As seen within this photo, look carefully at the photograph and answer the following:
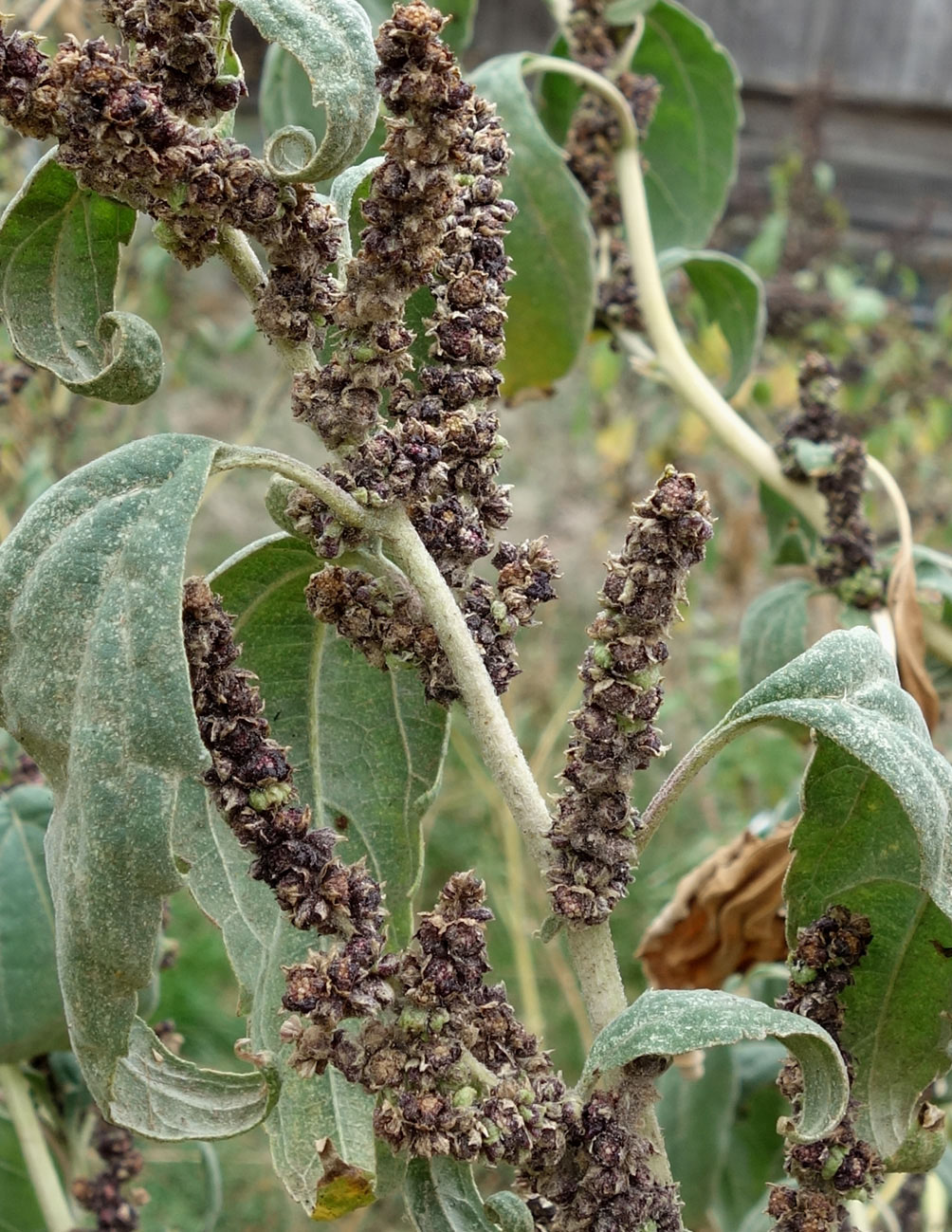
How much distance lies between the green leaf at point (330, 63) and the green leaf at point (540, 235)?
461 mm

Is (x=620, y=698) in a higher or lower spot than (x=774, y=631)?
higher

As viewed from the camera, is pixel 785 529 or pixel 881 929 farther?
pixel 785 529

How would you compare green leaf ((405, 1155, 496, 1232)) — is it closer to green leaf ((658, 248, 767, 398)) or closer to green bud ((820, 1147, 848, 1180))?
green bud ((820, 1147, 848, 1180))

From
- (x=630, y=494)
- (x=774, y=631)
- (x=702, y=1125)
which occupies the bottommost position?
(x=630, y=494)

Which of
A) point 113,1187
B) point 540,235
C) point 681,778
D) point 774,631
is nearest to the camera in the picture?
point 681,778

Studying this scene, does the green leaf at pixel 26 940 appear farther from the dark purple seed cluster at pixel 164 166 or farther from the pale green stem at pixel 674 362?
the pale green stem at pixel 674 362

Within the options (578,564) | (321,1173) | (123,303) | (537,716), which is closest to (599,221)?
(321,1173)

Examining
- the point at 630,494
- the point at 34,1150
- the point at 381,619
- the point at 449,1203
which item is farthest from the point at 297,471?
the point at 630,494

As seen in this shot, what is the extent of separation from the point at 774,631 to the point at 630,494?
182 cm

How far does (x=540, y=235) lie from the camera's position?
968 millimetres

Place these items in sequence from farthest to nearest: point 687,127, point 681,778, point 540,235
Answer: point 687,127 < point 540,235 < point 681,778

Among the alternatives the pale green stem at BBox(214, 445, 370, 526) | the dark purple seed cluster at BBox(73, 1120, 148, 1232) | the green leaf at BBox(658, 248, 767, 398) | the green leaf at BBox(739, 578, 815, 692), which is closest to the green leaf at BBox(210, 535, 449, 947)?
the pale green stem at BBox(214, 445, 370, 526)

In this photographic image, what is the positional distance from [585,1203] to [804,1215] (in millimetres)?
101

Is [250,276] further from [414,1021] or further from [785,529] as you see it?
[785,529]
